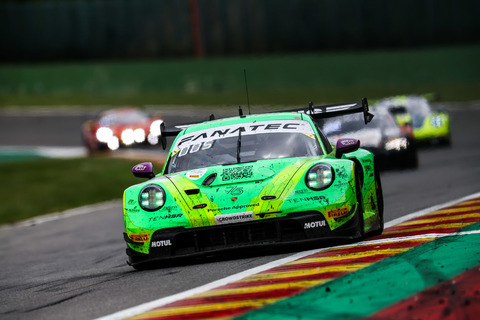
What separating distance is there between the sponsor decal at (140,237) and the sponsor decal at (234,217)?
1.99 feet

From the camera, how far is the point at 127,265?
898 cm

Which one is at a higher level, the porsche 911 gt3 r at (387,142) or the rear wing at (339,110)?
the rear wing at (339,110)

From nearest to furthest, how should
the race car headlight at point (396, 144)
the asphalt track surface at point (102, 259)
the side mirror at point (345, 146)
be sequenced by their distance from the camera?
the asphalt track surface at point (102, 259), the side mirror at point (345, 146), the race car headlight at point (396, 144)

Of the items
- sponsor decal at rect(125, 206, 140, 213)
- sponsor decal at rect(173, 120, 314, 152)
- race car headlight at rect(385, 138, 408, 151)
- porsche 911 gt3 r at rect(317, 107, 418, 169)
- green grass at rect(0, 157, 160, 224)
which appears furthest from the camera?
green grass at rect(0, 157, 160, 224)

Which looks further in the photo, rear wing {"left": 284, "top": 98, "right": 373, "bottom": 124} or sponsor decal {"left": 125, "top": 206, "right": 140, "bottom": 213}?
rear wing {"left": 284, "top": 98, "right": 373, "bottom": 124}

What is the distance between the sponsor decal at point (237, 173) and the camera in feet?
26.5

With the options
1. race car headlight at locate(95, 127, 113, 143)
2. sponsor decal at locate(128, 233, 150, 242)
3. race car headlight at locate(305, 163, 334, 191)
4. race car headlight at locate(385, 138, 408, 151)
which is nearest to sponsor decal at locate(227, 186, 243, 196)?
race car headlight at locate(305, 163, 334, 191)

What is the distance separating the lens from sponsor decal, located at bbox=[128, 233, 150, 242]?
26.5 ft

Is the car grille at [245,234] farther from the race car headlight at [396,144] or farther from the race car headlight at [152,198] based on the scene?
the race car headlight at [396,144]

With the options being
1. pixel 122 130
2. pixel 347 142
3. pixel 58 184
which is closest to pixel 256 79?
pixel 122 130

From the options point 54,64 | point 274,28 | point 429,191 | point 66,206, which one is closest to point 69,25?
point 54,64

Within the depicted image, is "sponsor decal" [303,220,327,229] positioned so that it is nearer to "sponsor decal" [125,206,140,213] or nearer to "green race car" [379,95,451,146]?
"sponsor decal" [125,206,140,213]

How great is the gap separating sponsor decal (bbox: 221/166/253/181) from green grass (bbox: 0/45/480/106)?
25420 millimetres

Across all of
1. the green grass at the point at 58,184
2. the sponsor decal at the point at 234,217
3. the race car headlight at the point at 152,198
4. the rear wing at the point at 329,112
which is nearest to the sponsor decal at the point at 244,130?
the rear wing at the point at 329,112
